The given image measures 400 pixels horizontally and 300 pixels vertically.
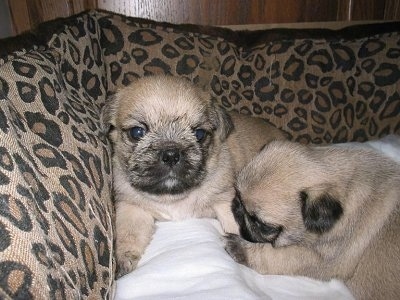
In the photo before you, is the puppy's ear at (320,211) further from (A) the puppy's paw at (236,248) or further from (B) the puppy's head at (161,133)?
(B) the puppy's head at (161,133)

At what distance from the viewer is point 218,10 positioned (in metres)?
3.88

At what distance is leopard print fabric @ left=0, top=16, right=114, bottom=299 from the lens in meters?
1.19

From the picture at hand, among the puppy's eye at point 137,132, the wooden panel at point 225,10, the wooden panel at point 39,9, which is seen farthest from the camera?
the wooden panel at point 225,10

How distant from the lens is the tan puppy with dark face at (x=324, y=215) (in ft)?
6.46

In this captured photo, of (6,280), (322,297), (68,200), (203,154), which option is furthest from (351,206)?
(6,280)

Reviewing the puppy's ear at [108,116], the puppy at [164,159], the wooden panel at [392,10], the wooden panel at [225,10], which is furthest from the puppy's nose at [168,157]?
the wooden panel at [392,10]

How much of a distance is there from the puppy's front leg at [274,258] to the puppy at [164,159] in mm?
194

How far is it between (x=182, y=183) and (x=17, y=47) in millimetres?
1185

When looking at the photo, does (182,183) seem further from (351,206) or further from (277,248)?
(351,206)

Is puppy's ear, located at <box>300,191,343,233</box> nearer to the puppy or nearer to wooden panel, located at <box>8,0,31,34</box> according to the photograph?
the puppy

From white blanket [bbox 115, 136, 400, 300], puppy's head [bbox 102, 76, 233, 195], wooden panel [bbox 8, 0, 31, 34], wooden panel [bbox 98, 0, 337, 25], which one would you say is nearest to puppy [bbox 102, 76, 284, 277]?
puppy's head [bbox 102, 76, 233, 195]

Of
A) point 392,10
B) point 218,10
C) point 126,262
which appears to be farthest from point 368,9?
point 126,262

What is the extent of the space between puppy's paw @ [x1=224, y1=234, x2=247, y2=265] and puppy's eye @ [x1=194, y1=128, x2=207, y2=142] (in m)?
0.63

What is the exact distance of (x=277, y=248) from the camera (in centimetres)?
221
